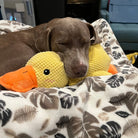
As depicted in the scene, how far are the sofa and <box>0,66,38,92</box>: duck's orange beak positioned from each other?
7.66 ft

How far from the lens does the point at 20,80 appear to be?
0.92 m

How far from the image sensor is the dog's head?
1149mm

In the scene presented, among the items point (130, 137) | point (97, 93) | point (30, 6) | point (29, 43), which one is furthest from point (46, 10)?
point (130, 137)

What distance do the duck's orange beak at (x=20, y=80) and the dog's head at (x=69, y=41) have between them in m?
0.26

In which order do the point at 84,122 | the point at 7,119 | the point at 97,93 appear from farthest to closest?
the point at 97,93
the point at 84,122
the point at 7,119

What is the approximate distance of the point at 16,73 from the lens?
0.94 m

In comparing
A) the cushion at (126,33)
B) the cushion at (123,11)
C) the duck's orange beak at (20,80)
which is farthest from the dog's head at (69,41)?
the cushion at (123,11)

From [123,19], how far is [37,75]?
2735 millimetres

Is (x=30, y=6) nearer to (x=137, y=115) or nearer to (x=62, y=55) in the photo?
(x=62, y=55)

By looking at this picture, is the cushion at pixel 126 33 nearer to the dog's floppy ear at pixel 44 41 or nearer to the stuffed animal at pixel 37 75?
A: the dog's floppy ear at pixel 44 41

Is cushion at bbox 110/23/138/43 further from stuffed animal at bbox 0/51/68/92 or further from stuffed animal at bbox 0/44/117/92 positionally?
stuffed animal at bbox 0/51/68/92

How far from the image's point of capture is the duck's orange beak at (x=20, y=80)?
0.91 meters

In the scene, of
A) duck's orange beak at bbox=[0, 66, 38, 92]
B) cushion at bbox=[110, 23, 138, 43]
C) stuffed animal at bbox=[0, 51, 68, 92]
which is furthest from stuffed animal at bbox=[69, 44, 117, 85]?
cushion at bbox=[110, 23, 138, 43]

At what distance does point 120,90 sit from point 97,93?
13 cm
